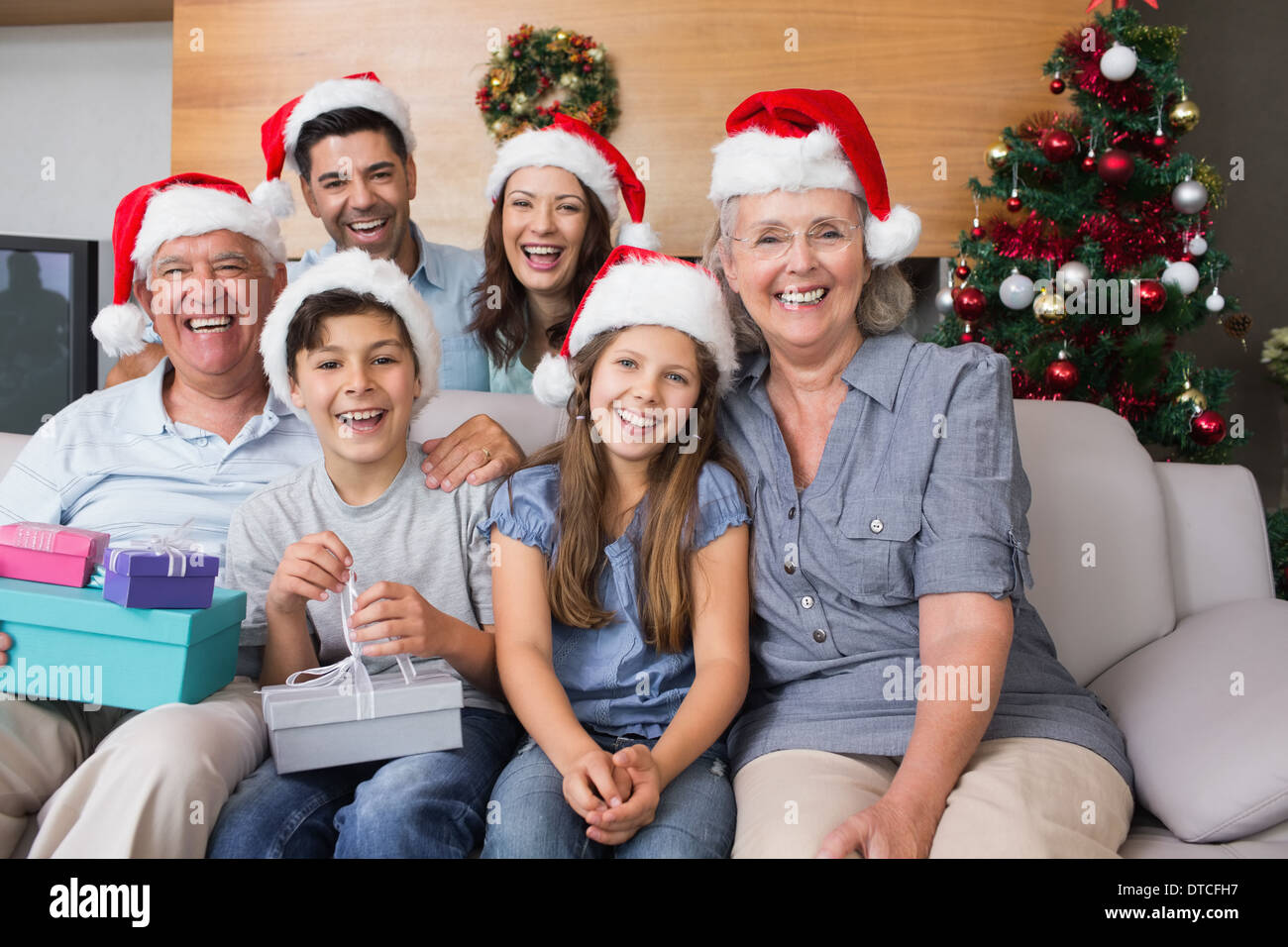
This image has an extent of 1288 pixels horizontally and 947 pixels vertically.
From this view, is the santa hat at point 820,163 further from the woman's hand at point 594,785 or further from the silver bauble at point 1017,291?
the silver bauble at point 1017,291

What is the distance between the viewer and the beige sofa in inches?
56.2

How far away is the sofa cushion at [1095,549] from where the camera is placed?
1890mm

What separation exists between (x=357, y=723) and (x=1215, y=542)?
63.2 inches

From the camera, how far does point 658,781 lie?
1.40m

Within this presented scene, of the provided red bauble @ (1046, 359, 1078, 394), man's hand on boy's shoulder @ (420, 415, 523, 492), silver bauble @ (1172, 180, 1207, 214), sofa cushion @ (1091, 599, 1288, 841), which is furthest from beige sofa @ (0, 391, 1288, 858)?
silver bauble @ (1172, 180, 1207, 214)

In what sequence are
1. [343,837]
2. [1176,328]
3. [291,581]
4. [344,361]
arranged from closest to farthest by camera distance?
[343,837] → [291,581] → [344,361] → [1176,328]

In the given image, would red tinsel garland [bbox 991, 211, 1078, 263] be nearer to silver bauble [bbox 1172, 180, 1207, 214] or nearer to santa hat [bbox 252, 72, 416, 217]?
silver bauble [bbox 1172, 180, 1207, 214]

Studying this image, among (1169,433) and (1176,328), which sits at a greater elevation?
(1176,328)

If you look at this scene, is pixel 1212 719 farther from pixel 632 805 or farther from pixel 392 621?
pixel 392 621

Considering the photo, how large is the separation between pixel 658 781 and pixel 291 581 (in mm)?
612

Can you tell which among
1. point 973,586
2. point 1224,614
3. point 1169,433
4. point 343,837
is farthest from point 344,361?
point 1169,433

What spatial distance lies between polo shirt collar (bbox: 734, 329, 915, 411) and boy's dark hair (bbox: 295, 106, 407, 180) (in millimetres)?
1506

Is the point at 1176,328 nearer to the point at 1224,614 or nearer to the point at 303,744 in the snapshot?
the point at 1224,614

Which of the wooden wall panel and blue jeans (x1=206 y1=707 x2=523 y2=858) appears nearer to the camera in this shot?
blue jeans (x1=206 y1=707 x2=523 y2=858)
